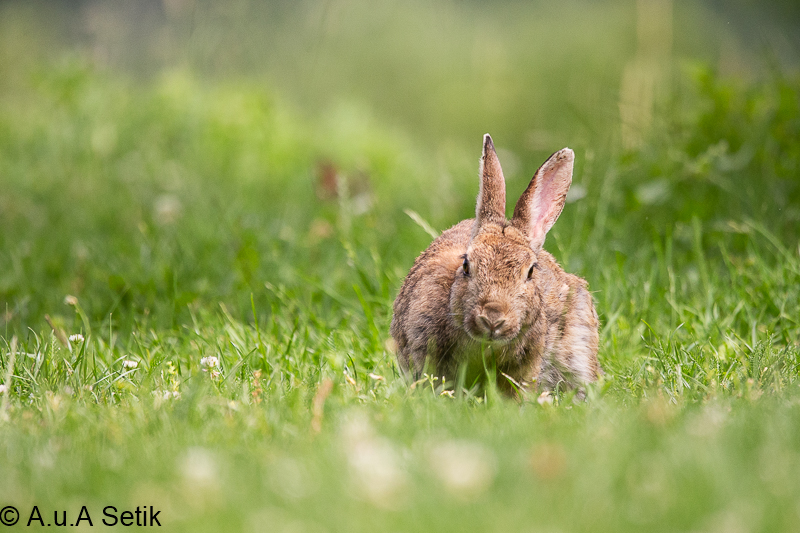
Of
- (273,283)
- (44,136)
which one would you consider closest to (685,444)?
(273,283)

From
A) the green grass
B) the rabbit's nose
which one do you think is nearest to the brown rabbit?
the rabbit's nose

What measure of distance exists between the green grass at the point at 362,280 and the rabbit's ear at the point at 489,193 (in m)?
0.77

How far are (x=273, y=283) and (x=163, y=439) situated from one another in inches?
98.6

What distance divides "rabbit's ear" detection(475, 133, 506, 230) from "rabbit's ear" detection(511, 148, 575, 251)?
8 cm

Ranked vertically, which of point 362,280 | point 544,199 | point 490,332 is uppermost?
point 544,199

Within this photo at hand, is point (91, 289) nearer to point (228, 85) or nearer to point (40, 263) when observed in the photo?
point (40, 263)

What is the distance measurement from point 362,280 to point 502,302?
59.4 inches

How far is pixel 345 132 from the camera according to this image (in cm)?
913

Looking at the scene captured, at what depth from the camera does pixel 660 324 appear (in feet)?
12.9

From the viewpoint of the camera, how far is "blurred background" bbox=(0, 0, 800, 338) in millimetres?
5070

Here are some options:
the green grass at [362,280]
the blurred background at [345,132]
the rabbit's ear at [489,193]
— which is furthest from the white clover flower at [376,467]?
the blurred background at [345,132]

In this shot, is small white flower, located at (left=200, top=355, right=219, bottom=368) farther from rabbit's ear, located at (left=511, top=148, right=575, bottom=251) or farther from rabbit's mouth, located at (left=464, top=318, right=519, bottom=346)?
rabbit's ear, located at (left=511, top=148, right=575, bottom=251)

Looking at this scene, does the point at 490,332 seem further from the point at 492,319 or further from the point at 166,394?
the point at 166,394

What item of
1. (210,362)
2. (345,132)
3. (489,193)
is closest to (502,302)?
(489,193)
